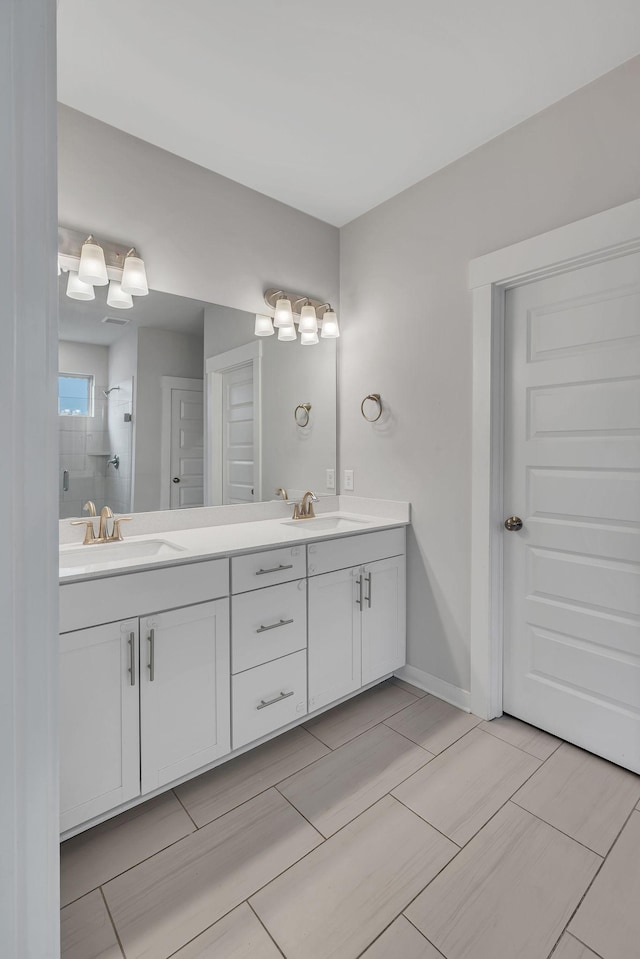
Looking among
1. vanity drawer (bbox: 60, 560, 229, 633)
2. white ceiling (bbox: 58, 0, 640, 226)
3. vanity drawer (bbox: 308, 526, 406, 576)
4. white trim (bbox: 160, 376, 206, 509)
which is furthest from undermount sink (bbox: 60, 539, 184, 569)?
white ceiling (bbox: 58, 0, 640, 226)

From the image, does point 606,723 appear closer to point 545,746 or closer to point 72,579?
point 545,746

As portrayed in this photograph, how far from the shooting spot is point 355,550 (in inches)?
85.7

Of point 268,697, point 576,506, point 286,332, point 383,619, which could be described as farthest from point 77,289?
point 576,506

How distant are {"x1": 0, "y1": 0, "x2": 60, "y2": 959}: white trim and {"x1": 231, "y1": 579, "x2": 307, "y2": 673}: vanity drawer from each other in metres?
1.10

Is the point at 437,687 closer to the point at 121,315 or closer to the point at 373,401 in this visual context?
the point at 373,401

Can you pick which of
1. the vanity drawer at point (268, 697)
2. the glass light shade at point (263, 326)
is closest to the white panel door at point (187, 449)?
the glass light shade at point (263, 326)

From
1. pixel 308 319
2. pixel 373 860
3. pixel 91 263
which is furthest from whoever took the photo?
pixel 308 319

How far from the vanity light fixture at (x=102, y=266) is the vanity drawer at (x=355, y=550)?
130 cm

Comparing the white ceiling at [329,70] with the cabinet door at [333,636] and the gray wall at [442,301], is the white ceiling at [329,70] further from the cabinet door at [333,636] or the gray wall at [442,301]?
the cabinet door at [333,636]

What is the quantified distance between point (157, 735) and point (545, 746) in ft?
4.96

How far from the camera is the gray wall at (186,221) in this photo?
1.84 m

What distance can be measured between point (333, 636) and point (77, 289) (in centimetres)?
177

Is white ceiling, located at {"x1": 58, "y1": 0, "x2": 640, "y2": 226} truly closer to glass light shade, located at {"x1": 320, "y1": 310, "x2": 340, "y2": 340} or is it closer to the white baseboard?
glass light shade, located at {"x1": 320, "y1": 310, "x2": 340, "y2": 340}

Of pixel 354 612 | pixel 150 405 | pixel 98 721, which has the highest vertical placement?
pixel 150 405
